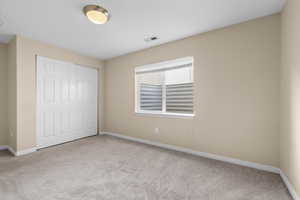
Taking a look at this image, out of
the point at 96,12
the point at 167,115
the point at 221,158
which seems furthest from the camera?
the point at 167,115

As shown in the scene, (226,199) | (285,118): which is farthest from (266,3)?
(226,199)

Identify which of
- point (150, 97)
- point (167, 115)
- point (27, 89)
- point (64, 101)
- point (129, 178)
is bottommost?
point (129, 178)

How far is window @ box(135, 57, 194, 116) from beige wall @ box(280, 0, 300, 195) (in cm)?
140

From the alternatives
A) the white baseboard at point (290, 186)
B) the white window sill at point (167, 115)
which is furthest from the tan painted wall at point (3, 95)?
the white baseboard at point (290, 186)

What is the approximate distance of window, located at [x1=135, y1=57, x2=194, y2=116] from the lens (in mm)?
3057

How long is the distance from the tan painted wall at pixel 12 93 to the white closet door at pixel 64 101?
0.36m

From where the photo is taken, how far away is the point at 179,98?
3221 millimetres

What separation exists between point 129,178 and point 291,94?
225 centimetres

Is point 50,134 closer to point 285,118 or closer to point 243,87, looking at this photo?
point 243,87

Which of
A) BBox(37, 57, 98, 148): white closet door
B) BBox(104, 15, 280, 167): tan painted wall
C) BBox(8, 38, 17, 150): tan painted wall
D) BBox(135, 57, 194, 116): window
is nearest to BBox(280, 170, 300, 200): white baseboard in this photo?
BBox(104, 15, 280, 167): tan painted wall

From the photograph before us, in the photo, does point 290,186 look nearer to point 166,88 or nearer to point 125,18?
point 166,88

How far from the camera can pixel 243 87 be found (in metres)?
2.25

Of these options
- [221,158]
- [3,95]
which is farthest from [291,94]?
[3,95]

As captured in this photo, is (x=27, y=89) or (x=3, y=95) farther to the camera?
(x=3, y=95)
